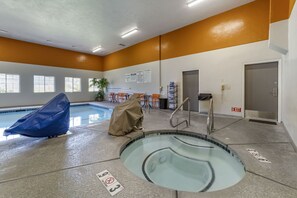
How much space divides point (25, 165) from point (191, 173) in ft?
8.13

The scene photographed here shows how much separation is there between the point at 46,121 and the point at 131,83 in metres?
6.63

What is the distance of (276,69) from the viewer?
4.12m

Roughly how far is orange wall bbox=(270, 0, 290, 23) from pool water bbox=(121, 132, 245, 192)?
331cm

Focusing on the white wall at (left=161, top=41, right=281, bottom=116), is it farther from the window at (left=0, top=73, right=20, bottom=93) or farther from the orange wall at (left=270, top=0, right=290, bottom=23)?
the window at (left=0, top=73, right=20, bottom=93)

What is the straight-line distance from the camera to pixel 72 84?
401 inches

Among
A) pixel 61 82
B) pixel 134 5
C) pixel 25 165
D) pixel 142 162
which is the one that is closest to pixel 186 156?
pixel 142 162

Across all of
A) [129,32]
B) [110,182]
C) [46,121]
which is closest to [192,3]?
[129,32]

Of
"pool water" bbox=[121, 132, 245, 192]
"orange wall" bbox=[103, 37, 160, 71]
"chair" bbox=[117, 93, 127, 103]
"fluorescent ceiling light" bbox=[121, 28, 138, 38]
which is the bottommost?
"pool water" bbox=[121, 132, 245, 192]

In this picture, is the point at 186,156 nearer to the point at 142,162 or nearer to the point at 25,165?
the point at 142,162

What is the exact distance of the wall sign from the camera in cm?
137

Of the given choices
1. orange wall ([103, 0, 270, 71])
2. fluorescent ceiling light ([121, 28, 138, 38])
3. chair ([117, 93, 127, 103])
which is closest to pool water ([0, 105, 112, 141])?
chair ([117, 93, 127, 103])

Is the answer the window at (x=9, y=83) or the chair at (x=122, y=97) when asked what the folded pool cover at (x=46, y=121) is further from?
the window at (x=9, y=83)

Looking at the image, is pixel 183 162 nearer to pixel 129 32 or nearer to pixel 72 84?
pixel 129 32

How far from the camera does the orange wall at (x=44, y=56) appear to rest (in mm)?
7582
